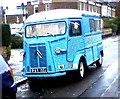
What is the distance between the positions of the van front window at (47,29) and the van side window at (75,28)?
0.33 metres

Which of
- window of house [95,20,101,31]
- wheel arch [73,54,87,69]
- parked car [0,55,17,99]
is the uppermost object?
window of house [95,20,101,31]

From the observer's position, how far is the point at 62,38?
43.0 feet

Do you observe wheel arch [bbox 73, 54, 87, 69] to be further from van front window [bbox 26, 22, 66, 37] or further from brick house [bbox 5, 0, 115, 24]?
brick house [bbox 5, 0, 115, 24]

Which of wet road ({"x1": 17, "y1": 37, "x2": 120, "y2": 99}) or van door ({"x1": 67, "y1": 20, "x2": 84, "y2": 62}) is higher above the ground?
van door ({"x1": 67, "y1": 20, "x2": 84, "y2": 62})

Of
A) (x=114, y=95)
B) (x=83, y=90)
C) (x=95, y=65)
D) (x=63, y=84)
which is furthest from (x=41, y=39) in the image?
(x=95, y=65)

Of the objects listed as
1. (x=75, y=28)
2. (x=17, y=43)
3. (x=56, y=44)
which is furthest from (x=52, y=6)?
(x=56, y=44)

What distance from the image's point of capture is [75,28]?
13.8 m

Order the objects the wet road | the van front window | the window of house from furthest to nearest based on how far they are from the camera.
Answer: the window of house → the van front window → the wet road

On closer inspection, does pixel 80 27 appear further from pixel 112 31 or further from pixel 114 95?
pixel 112 31

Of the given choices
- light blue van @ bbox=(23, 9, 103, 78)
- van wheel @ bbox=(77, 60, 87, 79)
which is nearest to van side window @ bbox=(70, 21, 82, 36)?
light blue van @ bbox=(23, 9, 103, 78)

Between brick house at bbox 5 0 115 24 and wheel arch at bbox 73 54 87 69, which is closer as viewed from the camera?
wheel arch at bbox 73 54 87 69

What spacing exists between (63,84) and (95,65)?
200 inches

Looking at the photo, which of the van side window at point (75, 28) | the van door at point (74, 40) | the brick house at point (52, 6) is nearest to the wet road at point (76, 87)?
the van door at point (74, 40)

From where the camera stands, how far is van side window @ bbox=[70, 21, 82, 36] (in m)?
13.6
